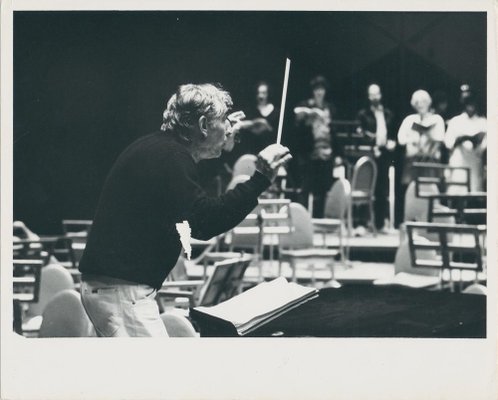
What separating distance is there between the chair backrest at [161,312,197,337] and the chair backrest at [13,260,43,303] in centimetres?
77

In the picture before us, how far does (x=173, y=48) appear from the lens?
3.80 meters

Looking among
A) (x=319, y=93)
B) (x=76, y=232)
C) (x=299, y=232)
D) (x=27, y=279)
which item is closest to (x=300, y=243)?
(x=299, y=232)

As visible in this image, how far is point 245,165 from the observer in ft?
13.1

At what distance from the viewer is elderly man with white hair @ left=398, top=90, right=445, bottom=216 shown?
4273mm

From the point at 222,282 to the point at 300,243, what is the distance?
6.30 ft

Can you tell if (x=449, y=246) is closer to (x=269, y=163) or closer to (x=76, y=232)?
(x=269, y=163)

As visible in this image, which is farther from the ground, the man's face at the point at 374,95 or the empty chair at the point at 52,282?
the man's face at the point at 374,95

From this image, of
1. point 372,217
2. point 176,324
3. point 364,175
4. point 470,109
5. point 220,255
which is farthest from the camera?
point 364,175

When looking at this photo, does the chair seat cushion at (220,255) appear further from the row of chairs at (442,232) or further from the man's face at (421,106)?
the man's face at (421,106)

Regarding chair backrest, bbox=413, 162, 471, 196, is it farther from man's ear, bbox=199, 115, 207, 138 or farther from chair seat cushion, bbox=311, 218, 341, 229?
man's ear, bbox=199, 115, 207, 138

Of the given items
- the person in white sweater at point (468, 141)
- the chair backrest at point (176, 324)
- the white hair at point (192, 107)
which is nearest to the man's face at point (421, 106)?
the person in white sweater at point (468, 141)

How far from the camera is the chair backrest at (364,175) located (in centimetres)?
540

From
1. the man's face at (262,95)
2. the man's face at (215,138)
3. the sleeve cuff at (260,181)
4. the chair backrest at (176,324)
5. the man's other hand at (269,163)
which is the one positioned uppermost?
the man's face at (262,95)

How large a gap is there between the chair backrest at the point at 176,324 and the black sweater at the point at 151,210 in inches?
14.3
